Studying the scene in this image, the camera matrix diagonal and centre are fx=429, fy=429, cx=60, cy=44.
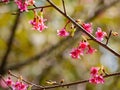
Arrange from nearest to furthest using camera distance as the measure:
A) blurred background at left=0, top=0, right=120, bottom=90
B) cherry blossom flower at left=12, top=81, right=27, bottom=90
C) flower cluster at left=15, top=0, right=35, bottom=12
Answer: flower cluster at left=15, top=0, right=35, bottom=12 < cherry blossom flower at left=12, top=81, right=27, bottom=90 < blurred background at left=0, top=0, right=120, bottom=90

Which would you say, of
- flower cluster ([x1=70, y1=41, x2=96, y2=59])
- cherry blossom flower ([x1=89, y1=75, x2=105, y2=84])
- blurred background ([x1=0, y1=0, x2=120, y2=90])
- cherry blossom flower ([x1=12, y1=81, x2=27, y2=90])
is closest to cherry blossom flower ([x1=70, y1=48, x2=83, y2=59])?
flower cluster ([x1=70, y1=41, x2=96, y2=59])

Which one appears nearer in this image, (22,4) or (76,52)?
(22,4)

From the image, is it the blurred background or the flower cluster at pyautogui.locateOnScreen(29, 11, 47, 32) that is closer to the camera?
the flower cluster at pyautogui.locateOnScreen(29, 11, 47, 32)

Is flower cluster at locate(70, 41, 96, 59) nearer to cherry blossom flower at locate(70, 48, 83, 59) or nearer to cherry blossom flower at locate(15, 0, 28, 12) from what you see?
cherry blossom flower at locate(70, 48, 83, 59)

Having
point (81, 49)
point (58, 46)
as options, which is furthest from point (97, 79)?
point (58, 46)

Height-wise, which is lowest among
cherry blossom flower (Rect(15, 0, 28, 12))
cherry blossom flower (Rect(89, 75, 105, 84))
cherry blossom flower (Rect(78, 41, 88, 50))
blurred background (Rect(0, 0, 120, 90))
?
cherry blossom flower (Rect(89, 75, 105, 84))

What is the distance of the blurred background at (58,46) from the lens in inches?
144

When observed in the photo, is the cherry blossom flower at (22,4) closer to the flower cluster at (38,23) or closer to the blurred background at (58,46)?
the flower cluster at (38,23)

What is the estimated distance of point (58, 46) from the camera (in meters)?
3.50

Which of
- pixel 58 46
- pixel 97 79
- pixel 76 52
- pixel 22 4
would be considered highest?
pixel 58 46

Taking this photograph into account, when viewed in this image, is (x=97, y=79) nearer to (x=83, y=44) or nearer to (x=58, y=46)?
(x=83, y=44)

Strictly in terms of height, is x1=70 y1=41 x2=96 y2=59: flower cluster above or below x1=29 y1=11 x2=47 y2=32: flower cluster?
below

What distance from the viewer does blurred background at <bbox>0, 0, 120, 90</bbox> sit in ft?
12.0

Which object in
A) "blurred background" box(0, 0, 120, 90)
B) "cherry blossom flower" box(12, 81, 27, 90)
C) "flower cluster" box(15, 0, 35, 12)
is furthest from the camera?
"blurred background" box(0, 0, 120, 90)
